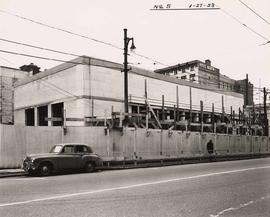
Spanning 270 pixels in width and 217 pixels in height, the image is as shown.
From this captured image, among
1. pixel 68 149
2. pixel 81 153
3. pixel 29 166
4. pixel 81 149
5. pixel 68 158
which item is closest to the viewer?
pixel 29 166

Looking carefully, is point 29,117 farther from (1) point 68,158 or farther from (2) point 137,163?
(1) point 68,158

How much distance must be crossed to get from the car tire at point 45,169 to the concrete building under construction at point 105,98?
19.6ft

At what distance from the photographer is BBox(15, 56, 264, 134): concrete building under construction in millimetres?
27984

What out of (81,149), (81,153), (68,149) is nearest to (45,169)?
(68,149)

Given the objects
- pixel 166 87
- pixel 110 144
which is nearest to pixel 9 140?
pixel 110 144

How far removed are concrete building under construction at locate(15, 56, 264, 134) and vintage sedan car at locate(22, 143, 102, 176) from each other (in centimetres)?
471

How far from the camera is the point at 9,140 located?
18.7 m

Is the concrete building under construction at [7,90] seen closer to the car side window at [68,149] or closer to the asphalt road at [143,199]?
the car side window at [68,149]

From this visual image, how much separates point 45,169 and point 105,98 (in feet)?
45.0

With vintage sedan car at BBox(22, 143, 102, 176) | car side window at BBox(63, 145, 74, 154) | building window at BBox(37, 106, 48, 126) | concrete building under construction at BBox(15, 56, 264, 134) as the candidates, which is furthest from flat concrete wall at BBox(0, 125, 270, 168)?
building window at BBox(37, 106, 48, 126)

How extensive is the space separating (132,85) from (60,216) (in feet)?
83.4

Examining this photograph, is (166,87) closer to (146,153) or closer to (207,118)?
(207,118)

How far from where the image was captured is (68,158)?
1689 cm

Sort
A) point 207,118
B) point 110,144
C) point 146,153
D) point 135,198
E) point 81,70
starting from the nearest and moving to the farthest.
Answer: point 135,198, point 110,144, point 146,153, point 81,70, point 207,118
